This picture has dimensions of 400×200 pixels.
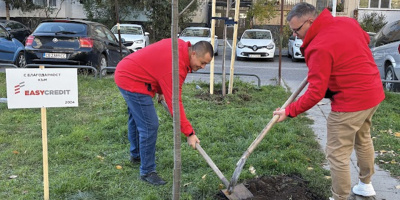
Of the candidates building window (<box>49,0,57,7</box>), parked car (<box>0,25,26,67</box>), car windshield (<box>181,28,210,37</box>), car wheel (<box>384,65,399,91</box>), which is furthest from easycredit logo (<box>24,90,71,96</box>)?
building window (<box>49,0,57,7</box>)

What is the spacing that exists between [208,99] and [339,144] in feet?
16.1

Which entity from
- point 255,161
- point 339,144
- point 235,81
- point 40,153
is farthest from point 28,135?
point 235,81

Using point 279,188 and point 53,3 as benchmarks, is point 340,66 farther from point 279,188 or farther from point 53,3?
point 53,3

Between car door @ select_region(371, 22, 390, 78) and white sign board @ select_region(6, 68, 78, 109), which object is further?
car door @ select_region(371, 22, 390, 78)

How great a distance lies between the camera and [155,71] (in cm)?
388

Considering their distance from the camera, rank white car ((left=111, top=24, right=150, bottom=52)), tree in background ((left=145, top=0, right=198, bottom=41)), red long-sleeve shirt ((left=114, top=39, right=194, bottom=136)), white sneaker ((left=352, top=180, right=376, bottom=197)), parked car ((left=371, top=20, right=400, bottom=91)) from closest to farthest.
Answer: red long-sleeve shirt ((left=114, top=39, right=194, bottom=136))
white sneaker ((left=352, top=180, right=376, bottom=197))
parked car ((left=371, top=20, right=400, bottom=91))
white car ((left=111, top=24, right=150, bottom=52))
tree in background ((left=145, top=0, right=198, bottom=41))

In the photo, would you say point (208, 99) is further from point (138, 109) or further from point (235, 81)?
point (138, 109)

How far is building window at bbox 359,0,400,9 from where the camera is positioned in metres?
28.1

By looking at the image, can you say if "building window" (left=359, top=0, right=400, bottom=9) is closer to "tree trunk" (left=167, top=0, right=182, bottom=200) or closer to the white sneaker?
the white sneaker

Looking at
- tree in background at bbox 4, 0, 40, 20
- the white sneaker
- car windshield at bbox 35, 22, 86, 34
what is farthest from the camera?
tree in background at bbox 4, 0, 40, 20

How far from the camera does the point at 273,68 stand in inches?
639

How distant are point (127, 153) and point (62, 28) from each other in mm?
6581

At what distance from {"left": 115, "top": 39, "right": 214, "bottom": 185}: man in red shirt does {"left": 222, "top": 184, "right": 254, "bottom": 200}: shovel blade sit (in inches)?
23.6

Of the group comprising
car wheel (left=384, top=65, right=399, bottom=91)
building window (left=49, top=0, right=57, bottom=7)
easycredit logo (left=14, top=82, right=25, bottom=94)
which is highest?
building window (left=49, top=0, right=57, bottom=7)
